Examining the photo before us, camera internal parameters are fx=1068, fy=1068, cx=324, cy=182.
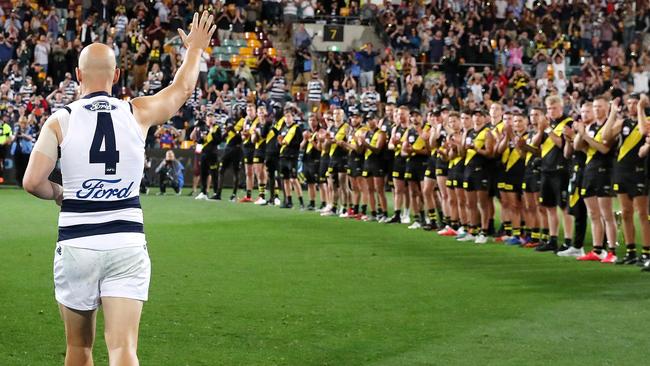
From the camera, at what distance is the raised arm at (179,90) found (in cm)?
554

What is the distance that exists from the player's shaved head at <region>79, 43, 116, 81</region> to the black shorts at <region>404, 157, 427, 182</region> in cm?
1508

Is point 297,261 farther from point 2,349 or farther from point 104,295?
point 104,295

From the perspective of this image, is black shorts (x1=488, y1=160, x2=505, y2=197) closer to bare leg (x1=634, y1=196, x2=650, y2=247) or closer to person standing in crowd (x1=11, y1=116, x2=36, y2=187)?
bare leg (x1=634, y1=196, x2=650, y2=247)

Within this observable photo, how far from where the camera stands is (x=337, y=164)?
76.0 ft

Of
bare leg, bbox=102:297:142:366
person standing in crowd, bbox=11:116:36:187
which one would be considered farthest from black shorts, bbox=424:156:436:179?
bare leg, bbox=102:297:142:366

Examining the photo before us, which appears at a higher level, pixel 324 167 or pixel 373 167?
pixel 373 167

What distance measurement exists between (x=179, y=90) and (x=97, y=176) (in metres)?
0.69

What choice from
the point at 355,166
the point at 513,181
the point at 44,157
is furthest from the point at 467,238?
the point at 44,157

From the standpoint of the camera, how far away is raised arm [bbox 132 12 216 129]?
18.2ft

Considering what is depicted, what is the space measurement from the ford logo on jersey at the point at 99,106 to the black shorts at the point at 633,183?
990 cm

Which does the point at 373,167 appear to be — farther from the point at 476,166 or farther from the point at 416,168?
the point at 476,166

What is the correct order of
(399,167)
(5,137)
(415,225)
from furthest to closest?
(5,137), (399,167), (415,225)

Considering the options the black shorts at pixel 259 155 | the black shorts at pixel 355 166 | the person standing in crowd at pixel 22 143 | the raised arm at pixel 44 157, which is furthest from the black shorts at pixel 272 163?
the raised arm at pixel 44 157

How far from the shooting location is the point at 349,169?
2262 centimetres
